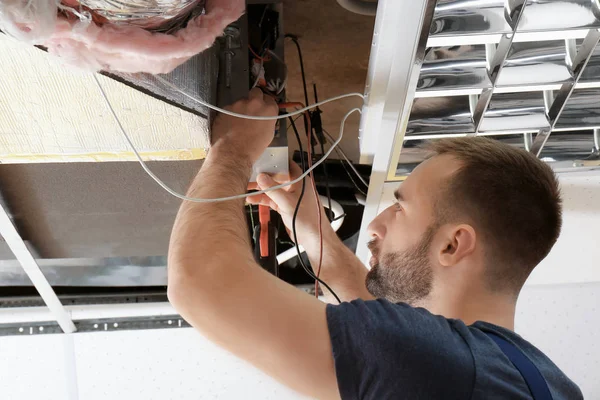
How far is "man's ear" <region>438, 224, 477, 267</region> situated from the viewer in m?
1.12

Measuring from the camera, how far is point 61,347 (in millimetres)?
2082

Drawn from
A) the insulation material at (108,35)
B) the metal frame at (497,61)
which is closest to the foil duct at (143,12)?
the insulation material at (108,35)

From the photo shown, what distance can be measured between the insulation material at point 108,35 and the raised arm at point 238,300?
0.28 meters

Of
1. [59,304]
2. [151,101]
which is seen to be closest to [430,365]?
[151,101]

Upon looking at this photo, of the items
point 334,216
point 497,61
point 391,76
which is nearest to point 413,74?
point 391,76

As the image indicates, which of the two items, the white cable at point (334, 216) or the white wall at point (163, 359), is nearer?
the white cable at point (334, 216)

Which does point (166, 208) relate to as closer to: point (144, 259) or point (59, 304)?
point (144, 259)

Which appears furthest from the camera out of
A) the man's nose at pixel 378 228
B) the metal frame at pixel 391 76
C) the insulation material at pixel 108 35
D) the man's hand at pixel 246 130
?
the man's nose at pixel 378 228

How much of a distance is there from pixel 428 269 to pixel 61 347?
1450 mm

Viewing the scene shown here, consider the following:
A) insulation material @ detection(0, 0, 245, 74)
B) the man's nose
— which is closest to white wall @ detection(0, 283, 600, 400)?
the man's nose

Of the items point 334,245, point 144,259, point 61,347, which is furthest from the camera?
point 61,347

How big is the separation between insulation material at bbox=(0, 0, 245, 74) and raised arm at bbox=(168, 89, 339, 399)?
277mm

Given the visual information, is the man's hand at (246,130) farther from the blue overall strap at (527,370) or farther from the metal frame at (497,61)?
the blue overall strap at (527,370)

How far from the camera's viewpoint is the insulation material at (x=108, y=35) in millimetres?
713
